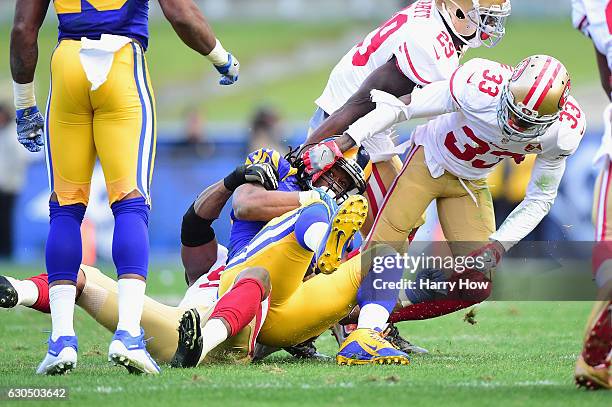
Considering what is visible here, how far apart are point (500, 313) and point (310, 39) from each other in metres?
17.9

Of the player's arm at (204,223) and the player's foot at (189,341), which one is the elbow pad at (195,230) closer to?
the player's arm at (204,223)

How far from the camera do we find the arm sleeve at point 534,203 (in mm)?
5492

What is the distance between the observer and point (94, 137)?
466 cm

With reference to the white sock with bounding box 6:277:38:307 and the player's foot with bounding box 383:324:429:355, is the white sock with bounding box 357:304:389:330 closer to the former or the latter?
the player's foot with bounding box 383:324:429:355

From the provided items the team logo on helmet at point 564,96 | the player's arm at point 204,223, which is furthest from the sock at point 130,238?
the team logo on helmet at point 564,96

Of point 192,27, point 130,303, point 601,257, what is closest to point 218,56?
point 192,27

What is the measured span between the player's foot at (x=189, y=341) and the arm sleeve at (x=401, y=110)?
4.64 ft

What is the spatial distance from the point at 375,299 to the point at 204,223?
1148mm

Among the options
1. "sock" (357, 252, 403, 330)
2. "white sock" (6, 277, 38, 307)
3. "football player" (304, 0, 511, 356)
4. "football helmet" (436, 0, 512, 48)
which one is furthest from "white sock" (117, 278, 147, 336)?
"football helmet" (436, 0, 512, 48)

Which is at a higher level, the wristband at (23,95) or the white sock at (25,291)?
the wristband at (23,95)

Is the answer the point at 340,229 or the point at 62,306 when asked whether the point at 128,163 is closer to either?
the point at 62,306

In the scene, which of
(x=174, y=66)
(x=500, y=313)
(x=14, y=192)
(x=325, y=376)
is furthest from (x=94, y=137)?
(x=174, y=66)

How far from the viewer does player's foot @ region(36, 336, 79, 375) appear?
177 inches

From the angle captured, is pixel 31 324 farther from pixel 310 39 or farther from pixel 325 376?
pixel 310 39
